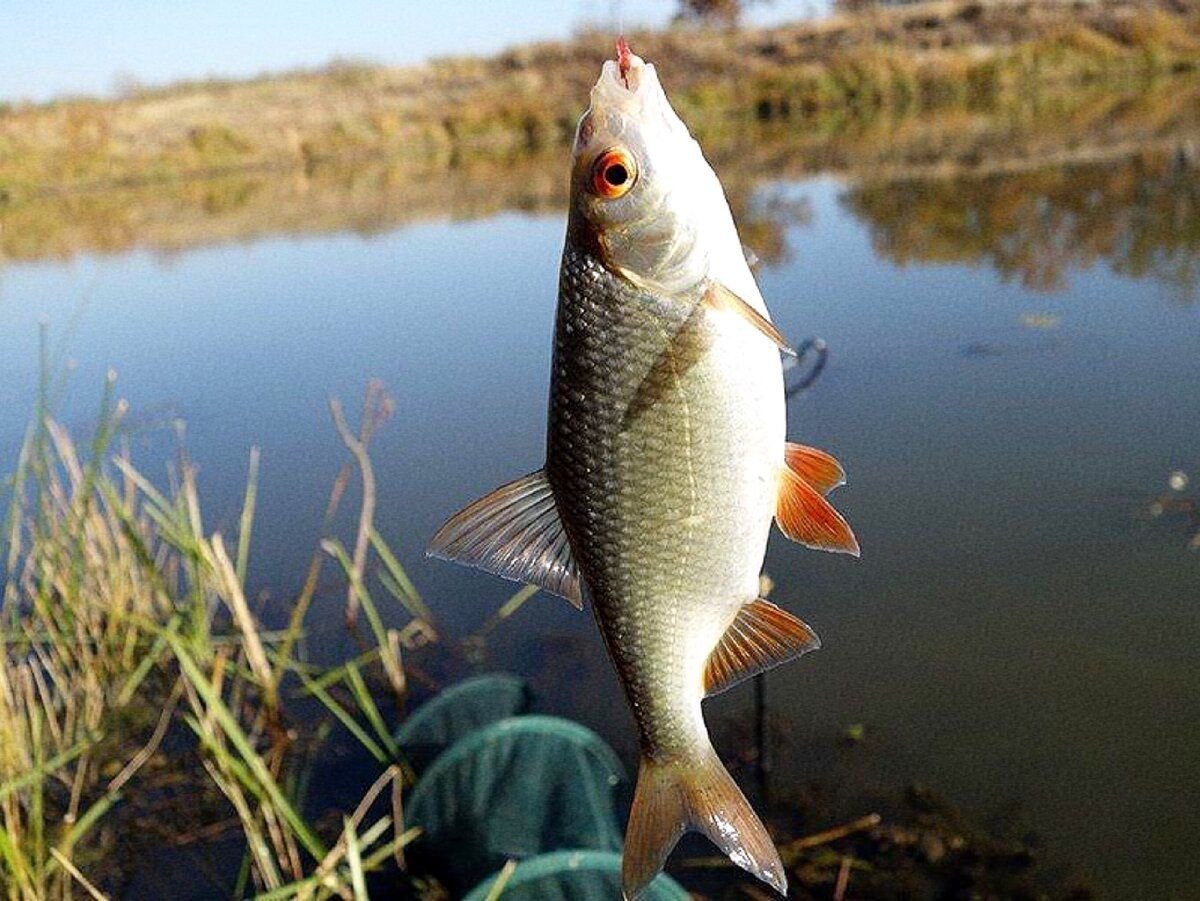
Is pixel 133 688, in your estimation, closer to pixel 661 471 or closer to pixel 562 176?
pixel 661 471

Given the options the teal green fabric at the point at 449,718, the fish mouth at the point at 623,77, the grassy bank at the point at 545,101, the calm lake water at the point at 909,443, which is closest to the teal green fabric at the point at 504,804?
the teal green fabric at the point at 449,718

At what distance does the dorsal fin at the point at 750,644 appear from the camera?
4.93 feet

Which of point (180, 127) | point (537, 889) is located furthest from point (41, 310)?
point (180, 127)

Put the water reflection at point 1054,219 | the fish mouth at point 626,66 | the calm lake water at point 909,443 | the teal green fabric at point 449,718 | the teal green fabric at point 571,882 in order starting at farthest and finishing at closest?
the water reflection at point 1054,219, the calm lake water at point 909,443, the teal green fabric at point 449,718, the teal green fabric at point 571,882, the fish mouth at point 626,66

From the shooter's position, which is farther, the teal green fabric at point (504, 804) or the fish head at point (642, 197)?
the teal green fabric at point (504, 804)

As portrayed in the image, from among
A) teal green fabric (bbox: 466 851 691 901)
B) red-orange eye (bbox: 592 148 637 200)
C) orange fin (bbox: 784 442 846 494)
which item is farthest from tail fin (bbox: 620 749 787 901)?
teal green fabric (bbox: 466 851 691 901)

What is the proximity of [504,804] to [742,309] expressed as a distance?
115 inches

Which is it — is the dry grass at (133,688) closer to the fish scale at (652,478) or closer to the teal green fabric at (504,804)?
the teal green fabric at (504,804)

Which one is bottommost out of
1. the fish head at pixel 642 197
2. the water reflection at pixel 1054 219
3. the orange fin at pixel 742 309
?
the water reflection at pixel 1054 219

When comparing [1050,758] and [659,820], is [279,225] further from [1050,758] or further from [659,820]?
[659,820]

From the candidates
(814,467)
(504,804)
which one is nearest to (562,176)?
(504,804)

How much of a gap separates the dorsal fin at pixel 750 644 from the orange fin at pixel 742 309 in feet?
1.35

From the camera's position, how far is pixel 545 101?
30.6m

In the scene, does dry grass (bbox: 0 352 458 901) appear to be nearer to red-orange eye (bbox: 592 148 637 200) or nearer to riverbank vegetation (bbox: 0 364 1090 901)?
riverbank vegetation (bbox: 0 364 1090 901)
